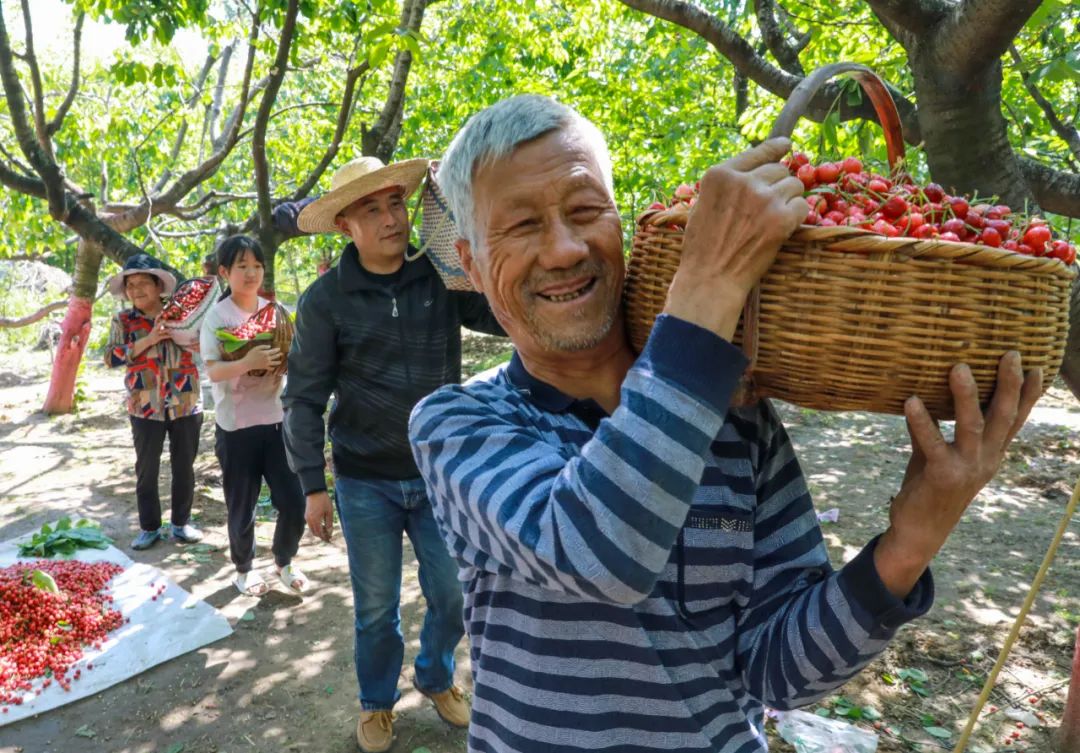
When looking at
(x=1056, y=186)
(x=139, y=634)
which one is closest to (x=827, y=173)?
(x=1056, y=186)

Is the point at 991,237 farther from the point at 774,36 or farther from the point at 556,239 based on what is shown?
the point at 774,36

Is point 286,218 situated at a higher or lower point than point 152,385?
higher

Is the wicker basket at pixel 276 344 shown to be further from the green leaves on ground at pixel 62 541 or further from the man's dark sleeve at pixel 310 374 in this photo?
the green leaves on ground at pixel 62 541

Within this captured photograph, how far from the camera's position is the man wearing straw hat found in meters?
3.14

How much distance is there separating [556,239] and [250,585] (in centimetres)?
452

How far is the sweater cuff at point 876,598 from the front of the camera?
3.61ft

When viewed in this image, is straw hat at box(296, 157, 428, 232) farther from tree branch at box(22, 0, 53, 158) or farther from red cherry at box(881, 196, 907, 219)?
tree branch at box(22, 0, 53, 158)

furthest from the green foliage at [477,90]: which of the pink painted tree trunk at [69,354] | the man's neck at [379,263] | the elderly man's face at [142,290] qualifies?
the man's neck at [379,263]

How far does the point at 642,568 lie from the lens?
3.10 ft

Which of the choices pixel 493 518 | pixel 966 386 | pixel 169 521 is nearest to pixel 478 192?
pixel 493 518

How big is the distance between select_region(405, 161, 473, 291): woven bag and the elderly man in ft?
5.22

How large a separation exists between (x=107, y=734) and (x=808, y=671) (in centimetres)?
374

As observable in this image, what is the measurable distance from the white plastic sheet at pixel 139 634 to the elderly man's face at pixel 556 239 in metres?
3.96

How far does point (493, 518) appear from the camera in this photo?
1071 mm
